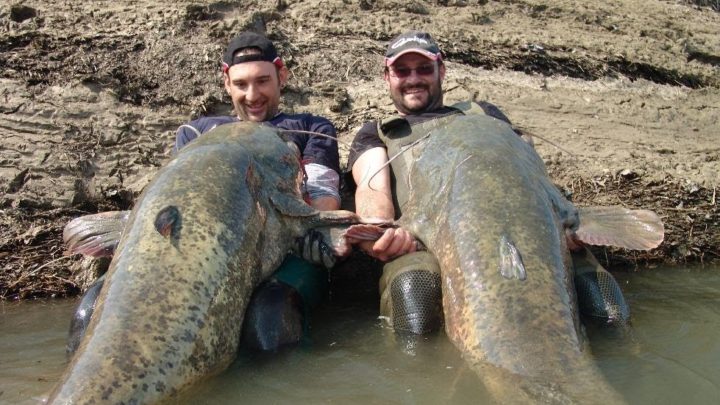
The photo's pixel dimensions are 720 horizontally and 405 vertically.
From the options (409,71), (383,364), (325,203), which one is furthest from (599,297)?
(409,71)

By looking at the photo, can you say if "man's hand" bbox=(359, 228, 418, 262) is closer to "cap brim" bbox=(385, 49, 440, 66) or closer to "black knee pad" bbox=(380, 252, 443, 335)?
"black knee pad" bbox=(380, 252, 443, 335)

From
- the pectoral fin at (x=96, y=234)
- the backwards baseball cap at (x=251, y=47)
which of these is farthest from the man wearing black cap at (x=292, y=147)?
the pectoral fin at (x=96, y=234)

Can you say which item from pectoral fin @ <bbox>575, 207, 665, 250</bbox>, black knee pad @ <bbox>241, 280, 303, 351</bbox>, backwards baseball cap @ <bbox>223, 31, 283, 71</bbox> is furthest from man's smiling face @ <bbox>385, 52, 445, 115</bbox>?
black knee pad @ <bbox>241, 280, 303, 351</bbox>

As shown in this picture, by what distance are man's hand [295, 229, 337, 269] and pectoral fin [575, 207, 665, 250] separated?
1383mm

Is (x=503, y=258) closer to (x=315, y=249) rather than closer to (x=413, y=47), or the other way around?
(x=315, y=249)

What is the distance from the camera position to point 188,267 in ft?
10.1

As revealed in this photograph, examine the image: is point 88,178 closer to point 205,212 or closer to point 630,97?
point 205,212

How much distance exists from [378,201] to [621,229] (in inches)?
58.1

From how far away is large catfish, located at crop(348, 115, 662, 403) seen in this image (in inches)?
110

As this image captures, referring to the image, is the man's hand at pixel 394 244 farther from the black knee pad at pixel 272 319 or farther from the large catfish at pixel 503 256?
the black knee pad at pixel 272 319

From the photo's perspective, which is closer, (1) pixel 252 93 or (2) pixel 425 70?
(1) pixel 252 93

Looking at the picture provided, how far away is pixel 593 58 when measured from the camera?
26.0ft

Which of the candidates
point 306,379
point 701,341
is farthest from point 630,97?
point 306,379

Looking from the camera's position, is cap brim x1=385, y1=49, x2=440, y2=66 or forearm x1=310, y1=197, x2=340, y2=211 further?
cap brim x1=385, y1=49, x2=440, y2=66
